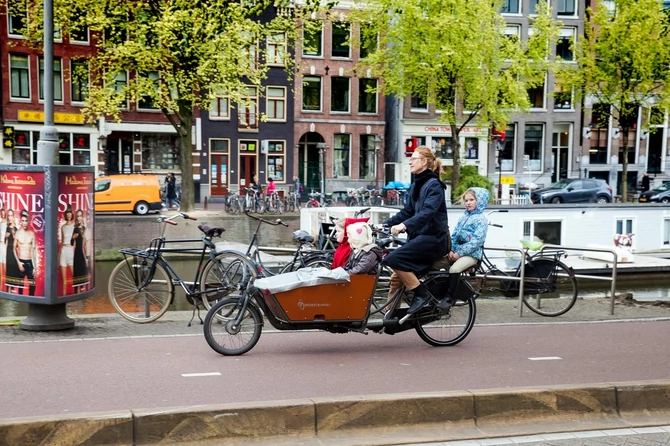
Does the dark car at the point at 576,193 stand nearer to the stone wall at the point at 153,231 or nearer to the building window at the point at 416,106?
the building window at the point at 416,106

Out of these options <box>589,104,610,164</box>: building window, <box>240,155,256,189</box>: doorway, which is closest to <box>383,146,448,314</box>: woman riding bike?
<box>240,155,256,189</box>: doorway

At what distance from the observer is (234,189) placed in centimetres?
4181

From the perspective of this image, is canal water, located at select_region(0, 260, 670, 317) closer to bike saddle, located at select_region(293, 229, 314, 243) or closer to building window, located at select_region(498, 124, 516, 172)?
bike saddle, located at select_region(293, 229, 314, 243)

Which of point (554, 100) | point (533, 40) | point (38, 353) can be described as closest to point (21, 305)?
point (38, 353)

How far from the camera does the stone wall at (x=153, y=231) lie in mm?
27062

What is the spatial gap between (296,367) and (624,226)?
52.9 ft

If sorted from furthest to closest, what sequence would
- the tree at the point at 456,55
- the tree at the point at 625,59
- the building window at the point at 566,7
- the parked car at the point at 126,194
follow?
1. the building window at the point at 566,7
2. the tree at the point at 625,59
3. the tree at the point at 456,55
4. the parked car at the point at 126,194

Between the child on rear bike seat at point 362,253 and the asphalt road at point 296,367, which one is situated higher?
the child on rear bike seat at point 362,253

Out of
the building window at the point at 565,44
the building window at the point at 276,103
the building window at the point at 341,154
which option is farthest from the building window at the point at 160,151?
the building window at the point at 565,44

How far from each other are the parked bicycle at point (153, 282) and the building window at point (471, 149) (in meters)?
36.5

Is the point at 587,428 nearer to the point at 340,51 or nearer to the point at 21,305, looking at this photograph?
the point at 21,305

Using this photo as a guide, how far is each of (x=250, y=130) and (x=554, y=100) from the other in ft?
55.4

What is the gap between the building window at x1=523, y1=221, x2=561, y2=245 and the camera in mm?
20398

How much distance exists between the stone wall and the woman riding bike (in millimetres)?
19043
